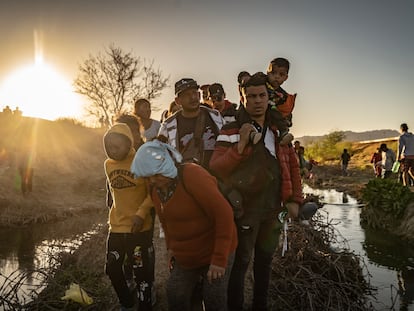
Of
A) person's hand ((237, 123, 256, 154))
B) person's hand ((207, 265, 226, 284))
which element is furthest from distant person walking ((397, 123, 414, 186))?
person's hand ((207, 265, 226, 284))

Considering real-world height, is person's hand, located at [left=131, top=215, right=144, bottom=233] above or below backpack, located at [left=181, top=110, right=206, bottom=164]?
below

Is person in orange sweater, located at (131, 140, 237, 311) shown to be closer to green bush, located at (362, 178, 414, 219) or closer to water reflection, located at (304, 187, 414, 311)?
water reflection, located at (304, 187, 414, 311)

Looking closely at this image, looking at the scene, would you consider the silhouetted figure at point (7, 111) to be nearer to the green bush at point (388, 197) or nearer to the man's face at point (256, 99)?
the green bush at point (388, 197)

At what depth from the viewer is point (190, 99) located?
354 centimetres

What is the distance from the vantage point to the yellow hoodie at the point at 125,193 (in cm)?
339

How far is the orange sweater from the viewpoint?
8.04 feet

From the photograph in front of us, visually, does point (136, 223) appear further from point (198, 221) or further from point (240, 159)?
point (240, 159)

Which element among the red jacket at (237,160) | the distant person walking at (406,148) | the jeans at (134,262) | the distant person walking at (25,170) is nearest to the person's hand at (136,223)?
the jeans at (134,262)

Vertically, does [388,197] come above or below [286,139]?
below

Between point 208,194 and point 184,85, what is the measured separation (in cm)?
144

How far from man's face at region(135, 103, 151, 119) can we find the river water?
7.70 ft

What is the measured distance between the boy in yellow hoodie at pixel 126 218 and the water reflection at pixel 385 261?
9.13ft

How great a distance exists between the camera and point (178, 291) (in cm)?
258

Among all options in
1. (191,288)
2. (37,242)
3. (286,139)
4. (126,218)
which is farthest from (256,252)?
(37,242)
